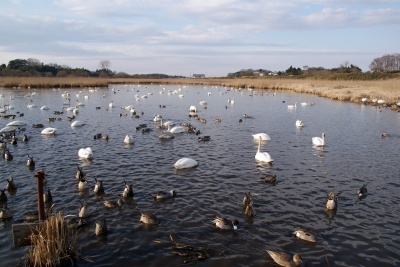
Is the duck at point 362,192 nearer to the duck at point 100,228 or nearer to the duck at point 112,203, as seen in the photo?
the duck at point 112,203

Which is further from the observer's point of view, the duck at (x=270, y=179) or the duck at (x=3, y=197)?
the duck at (x=270, y=179)

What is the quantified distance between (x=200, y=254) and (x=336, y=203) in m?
5.04

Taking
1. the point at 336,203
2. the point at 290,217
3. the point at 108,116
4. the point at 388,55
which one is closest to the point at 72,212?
the point at 290,217

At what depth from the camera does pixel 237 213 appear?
10.4m

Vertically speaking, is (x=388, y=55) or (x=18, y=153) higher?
(x=388, y=55)

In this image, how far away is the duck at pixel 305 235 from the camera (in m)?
8.81

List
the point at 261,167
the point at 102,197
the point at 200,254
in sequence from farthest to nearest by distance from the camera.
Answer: the point at 261,167 < the point at 102,197 < the point at 200,254

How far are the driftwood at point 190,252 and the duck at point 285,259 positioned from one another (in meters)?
1.51

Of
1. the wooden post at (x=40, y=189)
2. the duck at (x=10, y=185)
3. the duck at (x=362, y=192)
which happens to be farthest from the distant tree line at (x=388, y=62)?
the wooden post at (x=40, y=189)

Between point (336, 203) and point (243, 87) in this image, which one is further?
point (243, 87)

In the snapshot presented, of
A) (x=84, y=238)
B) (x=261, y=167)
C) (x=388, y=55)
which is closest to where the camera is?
(x=84, y=238)

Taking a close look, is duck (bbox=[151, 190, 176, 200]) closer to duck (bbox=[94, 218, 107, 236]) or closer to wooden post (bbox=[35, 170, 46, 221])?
duck (bbox=[94, 218, 107, 236])

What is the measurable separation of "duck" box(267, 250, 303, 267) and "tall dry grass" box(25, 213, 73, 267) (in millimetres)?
4575

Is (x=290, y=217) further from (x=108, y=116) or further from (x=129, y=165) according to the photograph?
(x=108, y=116)
